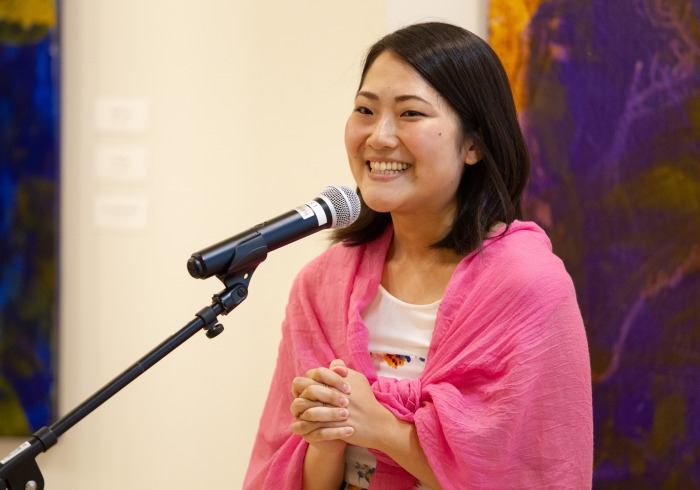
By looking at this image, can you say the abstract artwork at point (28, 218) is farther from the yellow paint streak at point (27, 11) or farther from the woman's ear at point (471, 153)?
the woman's ear at point (471, 153)

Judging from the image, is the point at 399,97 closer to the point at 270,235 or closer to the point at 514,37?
the point at 270,235

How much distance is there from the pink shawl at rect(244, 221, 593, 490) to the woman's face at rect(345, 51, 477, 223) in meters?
0.17

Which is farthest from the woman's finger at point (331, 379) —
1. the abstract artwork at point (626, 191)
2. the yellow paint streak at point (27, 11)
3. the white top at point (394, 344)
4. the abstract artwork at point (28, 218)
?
the yellow paint streak at point (27, 11)

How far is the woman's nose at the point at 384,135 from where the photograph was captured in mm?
1574

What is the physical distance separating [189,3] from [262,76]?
0.31 metres

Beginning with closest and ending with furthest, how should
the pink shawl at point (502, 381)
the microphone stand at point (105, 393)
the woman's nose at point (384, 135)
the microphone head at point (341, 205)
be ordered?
the microphone stand at point (105, 393) → the microphone head at point (341, 205) → the pink shawl at point (502, 381) → the woman's nose at point (384, 135)

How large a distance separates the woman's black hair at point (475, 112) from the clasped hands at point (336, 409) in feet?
1.16

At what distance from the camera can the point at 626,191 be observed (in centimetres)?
215

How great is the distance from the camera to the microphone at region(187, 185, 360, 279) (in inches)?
45.3

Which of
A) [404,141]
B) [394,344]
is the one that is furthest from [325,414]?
[404,141]

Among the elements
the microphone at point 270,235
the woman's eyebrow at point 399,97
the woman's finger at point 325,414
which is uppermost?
the woman's eyebrow at point 399,97

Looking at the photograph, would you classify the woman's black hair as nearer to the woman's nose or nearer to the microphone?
the woman's nose

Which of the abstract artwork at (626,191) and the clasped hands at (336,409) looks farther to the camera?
the abstract artwork at (626,191)

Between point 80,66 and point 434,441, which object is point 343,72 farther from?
point 434,441
